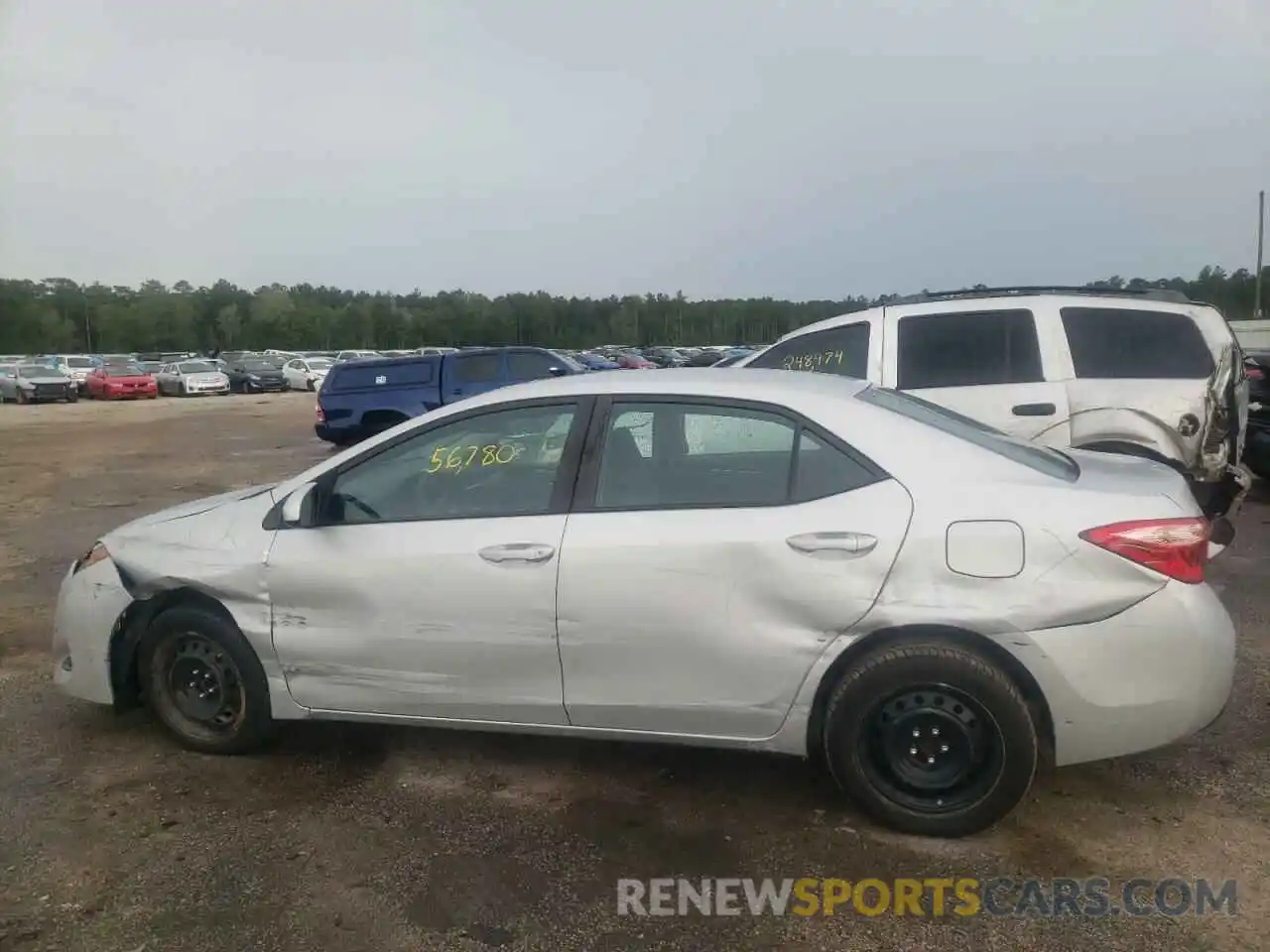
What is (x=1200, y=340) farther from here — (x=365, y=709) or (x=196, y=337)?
(x=196, y=337)

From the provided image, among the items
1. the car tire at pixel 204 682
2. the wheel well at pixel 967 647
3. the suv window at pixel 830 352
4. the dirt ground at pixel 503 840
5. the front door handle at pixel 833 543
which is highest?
the suv window at pixel 830 352

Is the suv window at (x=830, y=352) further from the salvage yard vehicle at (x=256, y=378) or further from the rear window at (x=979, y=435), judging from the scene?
the salvage yard vehicle at (x=256, y=378)

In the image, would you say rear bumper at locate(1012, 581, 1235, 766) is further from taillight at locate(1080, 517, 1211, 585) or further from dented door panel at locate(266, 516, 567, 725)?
dented door panel at locate(266, 516, 567, 725)

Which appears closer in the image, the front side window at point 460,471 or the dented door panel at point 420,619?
the dented door panel at point 420,619

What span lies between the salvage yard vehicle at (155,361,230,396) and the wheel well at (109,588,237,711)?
39856mm

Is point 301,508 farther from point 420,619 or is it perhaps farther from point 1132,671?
point 1132,671

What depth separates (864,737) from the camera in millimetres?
3270

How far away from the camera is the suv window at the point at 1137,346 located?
20.7ft

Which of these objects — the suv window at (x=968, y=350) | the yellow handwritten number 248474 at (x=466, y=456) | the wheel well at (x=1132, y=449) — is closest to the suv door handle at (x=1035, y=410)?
the suv window at (x=968, y=350)

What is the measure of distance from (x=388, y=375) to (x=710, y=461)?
1157cm

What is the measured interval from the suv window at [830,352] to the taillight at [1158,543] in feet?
12.0

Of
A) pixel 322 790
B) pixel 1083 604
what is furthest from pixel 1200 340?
pixel 322 790

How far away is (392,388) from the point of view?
14242 millimetres

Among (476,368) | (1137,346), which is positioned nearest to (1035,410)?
(1137,346)
